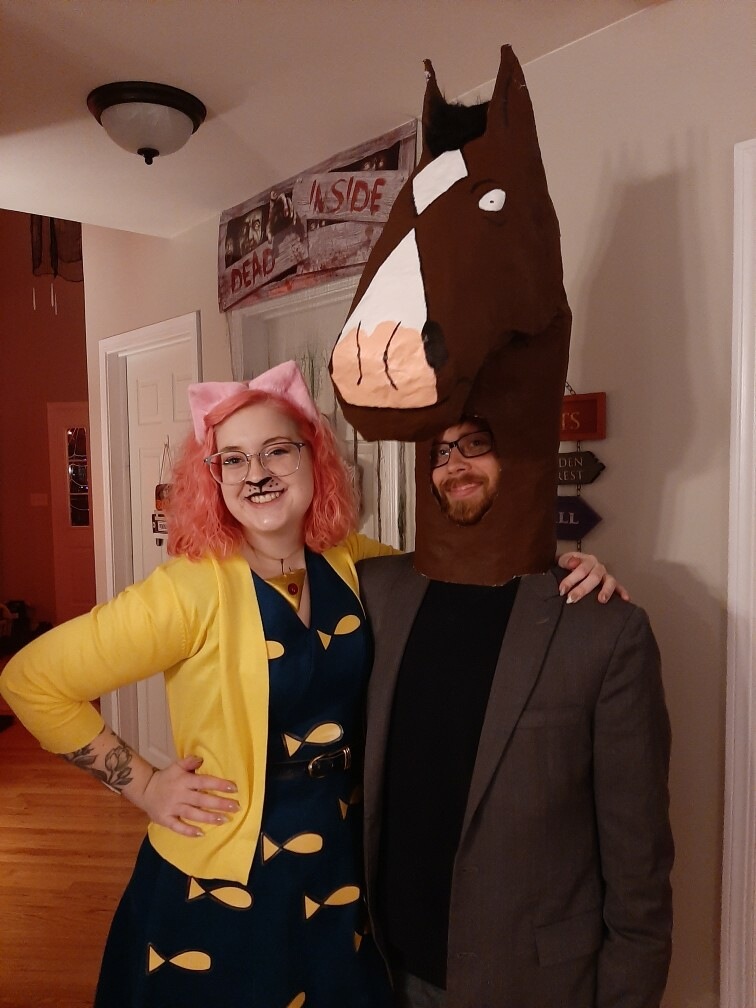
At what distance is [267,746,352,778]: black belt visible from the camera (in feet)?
3.80

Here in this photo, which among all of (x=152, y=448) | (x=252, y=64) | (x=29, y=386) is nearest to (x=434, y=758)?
(x=252, y=64)

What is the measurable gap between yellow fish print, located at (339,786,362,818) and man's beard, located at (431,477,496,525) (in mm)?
510

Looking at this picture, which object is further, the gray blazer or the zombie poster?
the zombie poster

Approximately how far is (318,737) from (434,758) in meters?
0.20

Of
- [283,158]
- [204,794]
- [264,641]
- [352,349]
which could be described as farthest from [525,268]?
[283,158]

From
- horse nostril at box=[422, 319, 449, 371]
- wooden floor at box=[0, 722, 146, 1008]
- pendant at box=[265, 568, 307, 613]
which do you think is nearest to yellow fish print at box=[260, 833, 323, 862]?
pendant at box=[265, 568, 307, 613]

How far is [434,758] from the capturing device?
1.09 metres

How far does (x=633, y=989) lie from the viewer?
993 millimetres

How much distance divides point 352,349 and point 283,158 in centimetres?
172

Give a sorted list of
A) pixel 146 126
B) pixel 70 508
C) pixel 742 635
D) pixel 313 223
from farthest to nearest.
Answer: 1. pixel 70 508
2. pixel 313 223
3. pixel 146 126
4. pixel 742 635

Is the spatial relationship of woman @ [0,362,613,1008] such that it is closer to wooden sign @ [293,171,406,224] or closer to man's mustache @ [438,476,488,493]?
man's mustache @ [438,476,488,493]

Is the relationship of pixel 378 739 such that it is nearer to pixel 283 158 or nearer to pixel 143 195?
pixel 283 158

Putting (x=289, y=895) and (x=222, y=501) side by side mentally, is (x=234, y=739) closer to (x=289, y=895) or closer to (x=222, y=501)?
(x=289, y=895)

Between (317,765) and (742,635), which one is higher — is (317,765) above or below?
below
